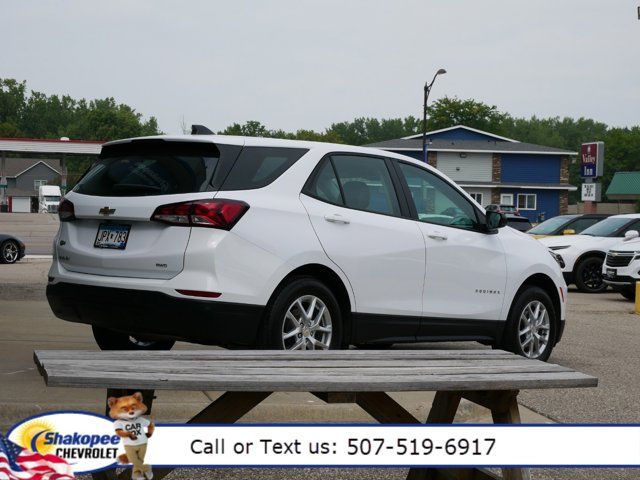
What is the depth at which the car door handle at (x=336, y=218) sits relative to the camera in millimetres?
7824

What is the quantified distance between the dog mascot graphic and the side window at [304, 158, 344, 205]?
4252mm

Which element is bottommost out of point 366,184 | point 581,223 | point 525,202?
point 581,223

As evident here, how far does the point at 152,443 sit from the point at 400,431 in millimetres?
904

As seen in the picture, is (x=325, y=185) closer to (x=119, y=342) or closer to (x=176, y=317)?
(x=176, y=317)

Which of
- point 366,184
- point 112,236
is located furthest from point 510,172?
point 112,236

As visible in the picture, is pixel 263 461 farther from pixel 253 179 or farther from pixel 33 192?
pixel 33 192

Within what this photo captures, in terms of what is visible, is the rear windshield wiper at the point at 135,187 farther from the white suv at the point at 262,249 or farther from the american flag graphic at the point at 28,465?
the american flag graphic at the point at 28,465

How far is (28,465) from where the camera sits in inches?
140

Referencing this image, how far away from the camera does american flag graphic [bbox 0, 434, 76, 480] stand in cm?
353

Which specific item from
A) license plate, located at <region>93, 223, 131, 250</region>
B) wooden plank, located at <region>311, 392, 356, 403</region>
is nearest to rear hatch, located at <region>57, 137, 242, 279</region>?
license plate, located at <region>93, 223, 131, 250</region>

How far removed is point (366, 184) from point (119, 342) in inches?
93.6

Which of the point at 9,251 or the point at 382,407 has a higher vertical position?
the point at 382,407

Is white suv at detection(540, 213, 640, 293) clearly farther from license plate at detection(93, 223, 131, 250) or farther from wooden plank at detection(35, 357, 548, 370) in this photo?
→ wooden plank at detection(35, 357, 548, 370)

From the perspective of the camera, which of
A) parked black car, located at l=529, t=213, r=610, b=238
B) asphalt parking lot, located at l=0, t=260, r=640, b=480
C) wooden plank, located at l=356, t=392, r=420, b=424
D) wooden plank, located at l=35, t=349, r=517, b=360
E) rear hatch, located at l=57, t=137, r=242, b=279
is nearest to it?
wooden plank, located at l=35, t=349, r=517, b=360
